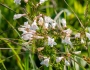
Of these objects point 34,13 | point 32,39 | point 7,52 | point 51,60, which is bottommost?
point 7,52

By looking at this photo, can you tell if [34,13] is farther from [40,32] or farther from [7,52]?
[7,52]

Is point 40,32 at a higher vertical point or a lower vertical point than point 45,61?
higher

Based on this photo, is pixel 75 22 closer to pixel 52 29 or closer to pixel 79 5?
pixel 79 5

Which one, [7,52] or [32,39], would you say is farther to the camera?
[7,52]

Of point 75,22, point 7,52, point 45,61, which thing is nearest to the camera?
point 45,61

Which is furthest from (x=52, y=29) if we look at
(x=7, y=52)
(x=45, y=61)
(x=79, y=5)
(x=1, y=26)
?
(x=79, y=5)

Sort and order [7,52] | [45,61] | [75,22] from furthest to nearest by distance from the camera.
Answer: [75,22] < [7,52] < [45,61]

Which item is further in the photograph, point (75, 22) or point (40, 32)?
point (75, 22)

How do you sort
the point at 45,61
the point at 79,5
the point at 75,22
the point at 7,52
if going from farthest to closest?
the point at 79,5, the point at 75,22, the point at 7,52, the point at 45,61

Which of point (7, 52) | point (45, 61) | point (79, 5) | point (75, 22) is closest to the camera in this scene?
point (45, 61)

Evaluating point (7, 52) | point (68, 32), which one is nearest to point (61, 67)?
point (68, 32)
